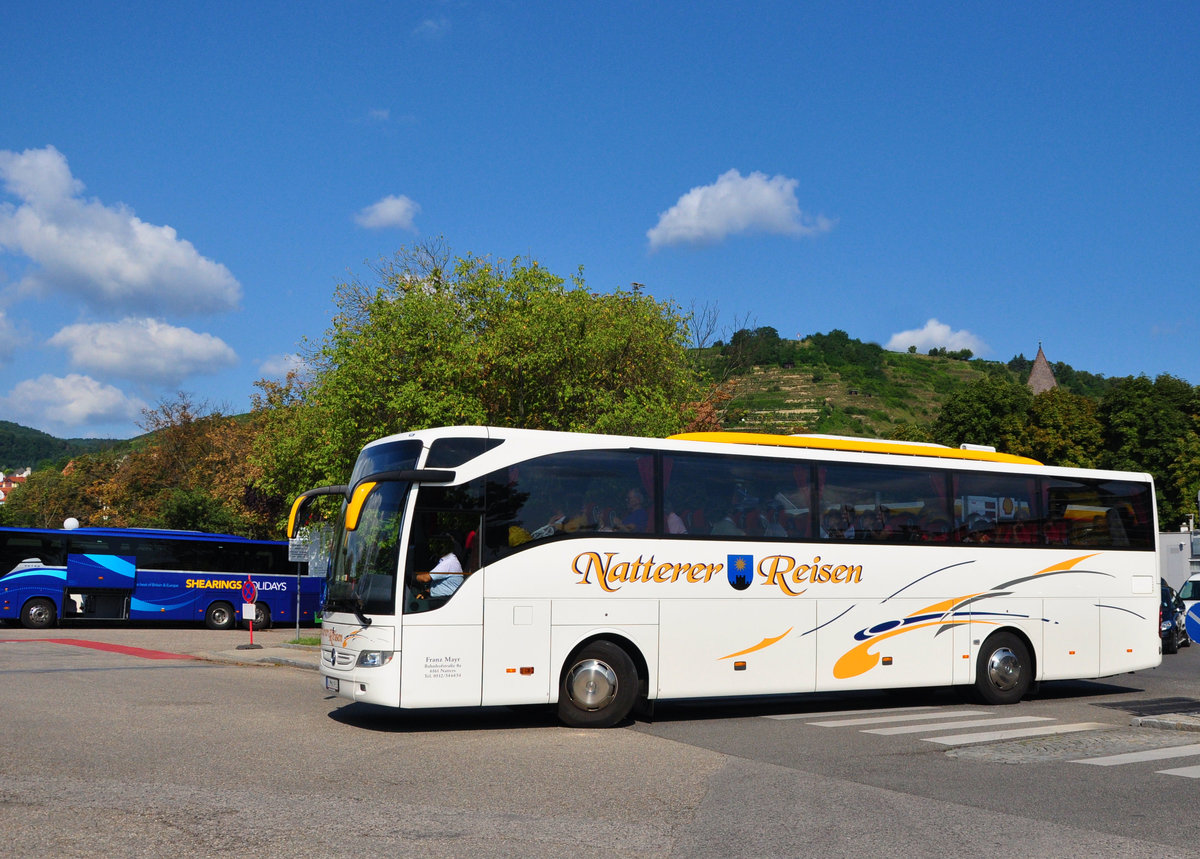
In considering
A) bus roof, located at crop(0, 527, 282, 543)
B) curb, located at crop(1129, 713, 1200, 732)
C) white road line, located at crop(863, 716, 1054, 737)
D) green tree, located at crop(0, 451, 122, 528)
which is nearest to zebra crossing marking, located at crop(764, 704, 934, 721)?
white road line, located at crop(863, 716, 1054, 737)

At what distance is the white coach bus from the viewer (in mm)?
11703

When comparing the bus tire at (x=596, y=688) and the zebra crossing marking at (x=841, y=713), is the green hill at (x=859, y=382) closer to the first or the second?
the zebra crossing marking at (x=841, y=713)

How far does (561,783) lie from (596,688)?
3707 millimetres

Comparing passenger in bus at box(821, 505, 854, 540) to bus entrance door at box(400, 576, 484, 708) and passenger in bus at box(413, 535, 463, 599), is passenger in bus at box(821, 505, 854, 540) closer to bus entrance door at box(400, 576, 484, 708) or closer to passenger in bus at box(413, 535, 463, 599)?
bus entrance door at box(400, 576, 484, 708)

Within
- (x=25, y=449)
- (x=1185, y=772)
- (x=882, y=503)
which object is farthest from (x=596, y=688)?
(x=25, y=449)

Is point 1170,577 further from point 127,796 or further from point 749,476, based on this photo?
point 127,796

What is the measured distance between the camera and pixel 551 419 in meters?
25.0

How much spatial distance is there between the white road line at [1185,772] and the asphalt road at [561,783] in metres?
0.06

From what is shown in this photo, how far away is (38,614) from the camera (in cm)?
3484

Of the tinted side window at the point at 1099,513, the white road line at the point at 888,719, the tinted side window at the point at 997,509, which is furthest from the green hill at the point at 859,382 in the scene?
the white road line at the point at 888,719

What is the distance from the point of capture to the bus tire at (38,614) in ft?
114

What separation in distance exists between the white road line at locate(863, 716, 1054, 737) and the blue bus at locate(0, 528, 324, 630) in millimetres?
24418

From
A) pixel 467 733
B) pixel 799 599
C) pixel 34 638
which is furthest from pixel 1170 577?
pixel 34 638

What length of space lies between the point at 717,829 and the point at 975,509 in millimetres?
9332
